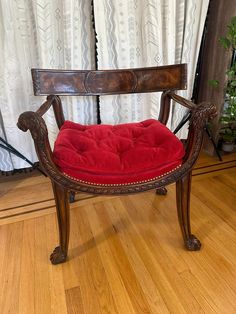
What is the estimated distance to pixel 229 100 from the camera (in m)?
1.74

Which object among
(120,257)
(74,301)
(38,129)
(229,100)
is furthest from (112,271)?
(229,100)

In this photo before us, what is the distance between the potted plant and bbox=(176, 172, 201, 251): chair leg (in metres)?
0.99

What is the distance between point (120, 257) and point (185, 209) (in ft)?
1.21

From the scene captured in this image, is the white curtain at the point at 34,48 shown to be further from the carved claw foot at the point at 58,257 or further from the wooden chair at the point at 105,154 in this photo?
the carved claw foot at the point at 58,257

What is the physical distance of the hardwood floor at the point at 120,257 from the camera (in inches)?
35.2

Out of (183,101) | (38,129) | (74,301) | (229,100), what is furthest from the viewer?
(229,100)

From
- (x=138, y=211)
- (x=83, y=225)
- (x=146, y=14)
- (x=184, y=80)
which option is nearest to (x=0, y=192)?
(x=83, y=225)

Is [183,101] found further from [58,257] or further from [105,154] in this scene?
[58,257]

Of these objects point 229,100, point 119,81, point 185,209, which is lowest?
point 185,209

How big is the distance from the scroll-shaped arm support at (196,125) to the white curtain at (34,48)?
86 cm

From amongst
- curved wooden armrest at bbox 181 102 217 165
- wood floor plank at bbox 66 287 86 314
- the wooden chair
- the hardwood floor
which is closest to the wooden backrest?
the wooden chair

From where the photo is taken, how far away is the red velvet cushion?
0.86m

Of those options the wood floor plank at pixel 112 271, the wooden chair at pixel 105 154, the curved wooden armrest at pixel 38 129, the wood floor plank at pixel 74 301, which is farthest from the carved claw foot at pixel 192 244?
the curved wooden armrest at pixel 38 129

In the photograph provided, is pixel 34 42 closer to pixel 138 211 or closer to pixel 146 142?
pixel 146 142
